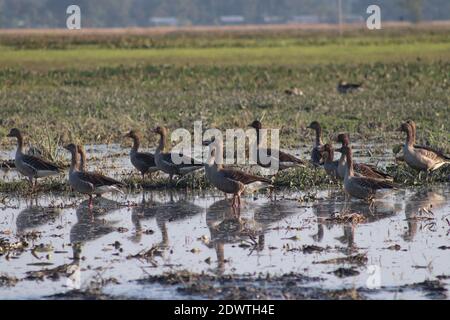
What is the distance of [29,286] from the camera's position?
923 cm

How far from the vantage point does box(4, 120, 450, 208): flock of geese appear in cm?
1344

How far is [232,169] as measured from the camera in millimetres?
13656

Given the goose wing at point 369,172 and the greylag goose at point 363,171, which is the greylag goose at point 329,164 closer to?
the greylag goose at point 363,171

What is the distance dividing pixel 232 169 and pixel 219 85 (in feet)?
63.5

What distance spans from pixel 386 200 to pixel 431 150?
5.47ft

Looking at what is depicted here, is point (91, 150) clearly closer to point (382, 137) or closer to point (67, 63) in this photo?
point (382, 137)

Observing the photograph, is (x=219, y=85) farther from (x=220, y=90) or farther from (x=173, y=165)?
(x=173, y=165)

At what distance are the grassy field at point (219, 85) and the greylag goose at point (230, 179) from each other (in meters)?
4.18

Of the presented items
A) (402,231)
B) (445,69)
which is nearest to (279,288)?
(402,231)

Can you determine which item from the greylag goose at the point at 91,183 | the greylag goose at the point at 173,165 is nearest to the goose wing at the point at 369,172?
the greylag goose at the point at 173,165

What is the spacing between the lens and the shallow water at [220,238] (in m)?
9.47

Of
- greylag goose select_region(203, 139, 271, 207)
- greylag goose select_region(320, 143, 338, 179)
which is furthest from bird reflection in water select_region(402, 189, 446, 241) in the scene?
greylag goose select_region(203, 139, 271, 207)

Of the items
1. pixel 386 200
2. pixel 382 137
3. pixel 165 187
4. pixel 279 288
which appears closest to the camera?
pixel 279 288

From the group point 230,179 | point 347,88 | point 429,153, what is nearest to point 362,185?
point 230,179
